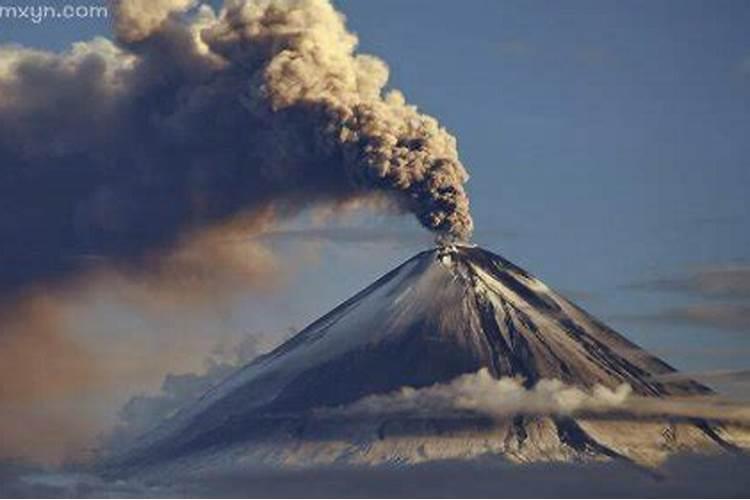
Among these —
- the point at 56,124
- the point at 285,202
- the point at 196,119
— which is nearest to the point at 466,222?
the point at 285,202

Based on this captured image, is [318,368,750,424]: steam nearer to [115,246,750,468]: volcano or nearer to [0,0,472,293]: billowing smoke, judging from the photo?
[115,246,750,468]: volcano

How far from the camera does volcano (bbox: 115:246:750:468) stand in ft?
51.8

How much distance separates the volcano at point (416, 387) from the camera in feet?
51.8

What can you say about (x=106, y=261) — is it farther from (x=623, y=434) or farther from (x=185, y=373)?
(x=623, y=434)

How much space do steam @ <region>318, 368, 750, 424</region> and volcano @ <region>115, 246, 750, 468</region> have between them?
8 cm

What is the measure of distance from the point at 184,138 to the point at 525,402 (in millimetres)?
4345

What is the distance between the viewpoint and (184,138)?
16172 millimetres

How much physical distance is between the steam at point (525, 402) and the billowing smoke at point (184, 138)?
5.16ft
